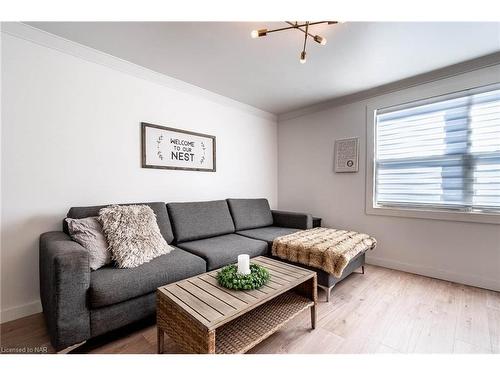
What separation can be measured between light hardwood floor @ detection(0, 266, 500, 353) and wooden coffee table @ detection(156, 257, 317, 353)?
19 cm

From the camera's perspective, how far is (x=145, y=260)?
5.32ft

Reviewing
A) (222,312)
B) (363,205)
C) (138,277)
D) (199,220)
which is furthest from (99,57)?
(363,205)

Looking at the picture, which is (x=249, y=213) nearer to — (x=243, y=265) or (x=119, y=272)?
(x=243, y=265)

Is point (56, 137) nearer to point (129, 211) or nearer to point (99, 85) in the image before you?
point (99, 85)

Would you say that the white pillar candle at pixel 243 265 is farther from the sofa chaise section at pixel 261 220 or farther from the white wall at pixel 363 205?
the white wall at pixel 363 205

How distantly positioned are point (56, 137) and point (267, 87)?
2.23m

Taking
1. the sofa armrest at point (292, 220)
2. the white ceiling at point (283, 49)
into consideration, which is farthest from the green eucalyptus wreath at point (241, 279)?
the white ceiling at point (283, 49)

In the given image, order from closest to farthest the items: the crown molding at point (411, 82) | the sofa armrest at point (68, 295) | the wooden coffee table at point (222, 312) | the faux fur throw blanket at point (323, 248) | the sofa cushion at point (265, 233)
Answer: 1. the wooden coffee table at point (222, 312)
2. the sofa armrest at point (68, 295)
3. the faux fur throw blanket at point (323, 248)
4. the crown molding at point (411, 82)
5. the sofa cushion at point (265, 233)

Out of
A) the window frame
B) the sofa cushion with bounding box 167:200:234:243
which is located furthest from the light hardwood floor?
the sofa cushion with bounding box 167:200:234:243

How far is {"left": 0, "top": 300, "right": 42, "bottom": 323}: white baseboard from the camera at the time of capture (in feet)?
5.22

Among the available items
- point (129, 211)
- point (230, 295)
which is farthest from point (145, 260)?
point (230, 295)

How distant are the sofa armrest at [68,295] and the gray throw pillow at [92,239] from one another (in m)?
0.22

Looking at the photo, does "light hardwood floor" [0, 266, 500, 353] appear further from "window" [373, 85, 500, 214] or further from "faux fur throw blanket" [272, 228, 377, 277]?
"window" [373, 85, 500, 214]

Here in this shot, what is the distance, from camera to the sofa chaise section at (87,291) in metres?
1.18
